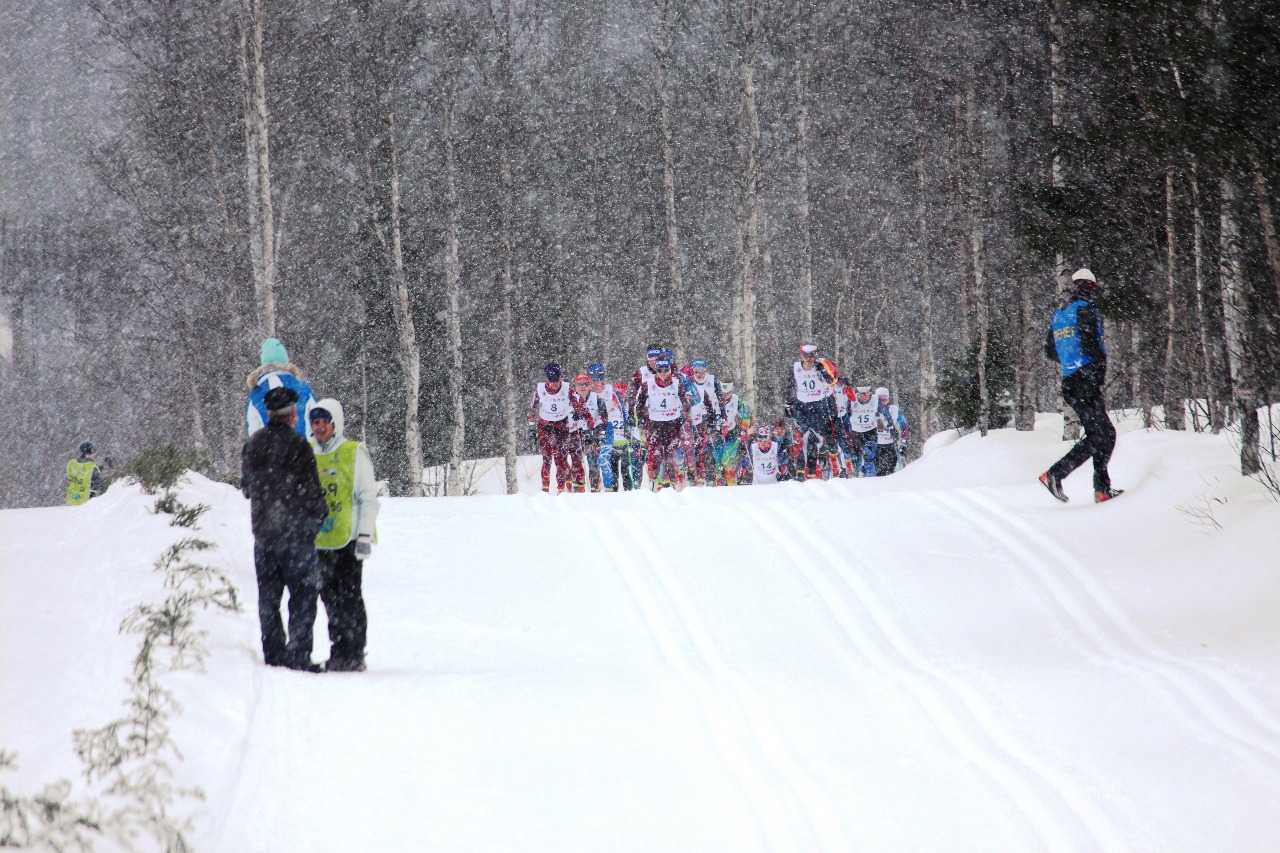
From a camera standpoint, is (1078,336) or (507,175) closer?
(1078,336)

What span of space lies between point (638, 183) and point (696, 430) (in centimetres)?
1598

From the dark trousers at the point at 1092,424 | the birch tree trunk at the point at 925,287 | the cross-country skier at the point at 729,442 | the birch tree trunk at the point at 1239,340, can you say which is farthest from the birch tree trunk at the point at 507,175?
the birch tree trunk at the point at 1239,340

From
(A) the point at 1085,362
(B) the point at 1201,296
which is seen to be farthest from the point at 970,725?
(B) the point at 1201,296

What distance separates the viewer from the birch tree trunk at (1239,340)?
9.39m

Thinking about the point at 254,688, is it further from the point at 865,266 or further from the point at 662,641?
the point at 865,266

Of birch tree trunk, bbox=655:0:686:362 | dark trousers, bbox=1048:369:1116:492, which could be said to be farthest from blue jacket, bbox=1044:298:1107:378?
birch tree trunk, bbox=655:0:686:362

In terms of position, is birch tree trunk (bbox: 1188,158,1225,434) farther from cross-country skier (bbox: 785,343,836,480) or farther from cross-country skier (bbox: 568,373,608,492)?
cross-country skier (bbox: 568,373,608,492)

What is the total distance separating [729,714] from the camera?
570 cm

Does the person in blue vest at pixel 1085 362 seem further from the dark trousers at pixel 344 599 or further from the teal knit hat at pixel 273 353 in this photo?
the teal knit hat at pixel 273 353

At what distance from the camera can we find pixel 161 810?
3.84 meters

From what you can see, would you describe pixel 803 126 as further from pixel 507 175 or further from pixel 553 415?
pixel 553 415

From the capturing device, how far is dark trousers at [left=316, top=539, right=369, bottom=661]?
6.54 m

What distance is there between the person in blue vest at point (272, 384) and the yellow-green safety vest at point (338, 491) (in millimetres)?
895

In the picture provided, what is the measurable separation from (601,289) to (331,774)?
103 feet
